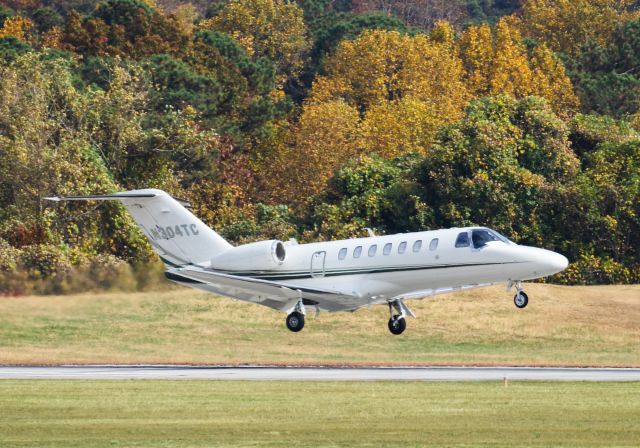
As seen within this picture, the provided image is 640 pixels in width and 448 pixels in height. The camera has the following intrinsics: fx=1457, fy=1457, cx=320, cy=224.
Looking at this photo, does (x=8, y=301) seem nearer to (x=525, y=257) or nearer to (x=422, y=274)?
(x=422, y=274)

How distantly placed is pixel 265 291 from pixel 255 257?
79.1 inches

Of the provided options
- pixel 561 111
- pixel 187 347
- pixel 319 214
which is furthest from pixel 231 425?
pixel 561 111

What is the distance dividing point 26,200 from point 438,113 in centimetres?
3207

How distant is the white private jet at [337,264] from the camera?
4794cm

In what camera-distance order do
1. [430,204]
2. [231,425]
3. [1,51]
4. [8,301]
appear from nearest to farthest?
[231,425] → [8,301] → [430,204] → [1,51]

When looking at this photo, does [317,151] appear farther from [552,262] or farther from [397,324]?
[552,262]

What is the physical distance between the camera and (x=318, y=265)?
5153cm

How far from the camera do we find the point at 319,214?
273 feet

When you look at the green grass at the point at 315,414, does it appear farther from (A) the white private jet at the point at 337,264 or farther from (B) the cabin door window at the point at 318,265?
(B) the cabin door window at the point at 318,265

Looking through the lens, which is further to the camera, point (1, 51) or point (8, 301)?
point (1, 51)

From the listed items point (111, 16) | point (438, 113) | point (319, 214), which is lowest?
point (319, 214)

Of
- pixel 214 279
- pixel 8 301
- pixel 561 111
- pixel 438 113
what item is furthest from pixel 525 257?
pixel 561 111

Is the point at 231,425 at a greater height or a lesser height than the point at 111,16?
lesser

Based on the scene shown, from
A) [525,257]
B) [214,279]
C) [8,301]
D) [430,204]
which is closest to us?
[525,257]
